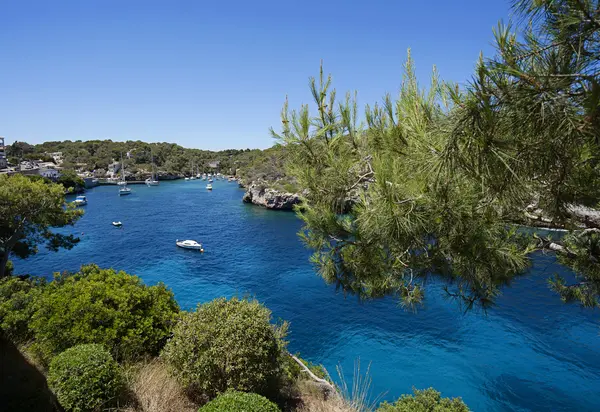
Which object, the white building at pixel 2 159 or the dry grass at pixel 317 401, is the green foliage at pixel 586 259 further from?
the white building at pixel 2 159

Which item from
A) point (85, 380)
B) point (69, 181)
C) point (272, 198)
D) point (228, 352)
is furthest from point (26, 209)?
point (69, 181)

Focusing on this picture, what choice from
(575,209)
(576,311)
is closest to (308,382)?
(575,209)

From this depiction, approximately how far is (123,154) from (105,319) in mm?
84388

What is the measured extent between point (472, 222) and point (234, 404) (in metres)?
3.13

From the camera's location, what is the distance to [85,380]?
4172 millimetres

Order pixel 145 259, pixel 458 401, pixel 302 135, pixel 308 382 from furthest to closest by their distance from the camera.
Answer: pixel 145 259, pixel 308 382, pixel 458 401, pixel 302 135

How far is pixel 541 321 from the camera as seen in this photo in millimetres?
12680

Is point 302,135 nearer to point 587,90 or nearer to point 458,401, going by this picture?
A: point 587,90

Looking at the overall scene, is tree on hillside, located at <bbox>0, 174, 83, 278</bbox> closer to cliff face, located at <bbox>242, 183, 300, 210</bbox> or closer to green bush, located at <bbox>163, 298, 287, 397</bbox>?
green bush, located at <bbox>163, 298, 287, 397</bbox>

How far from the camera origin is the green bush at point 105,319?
5.21 metres

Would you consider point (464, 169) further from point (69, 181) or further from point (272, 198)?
point (69, 181)

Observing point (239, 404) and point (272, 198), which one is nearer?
point (239, 404)

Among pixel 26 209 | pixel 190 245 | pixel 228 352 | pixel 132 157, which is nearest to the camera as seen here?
pixel 228 352

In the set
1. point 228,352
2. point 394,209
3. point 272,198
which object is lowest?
point 228,352
